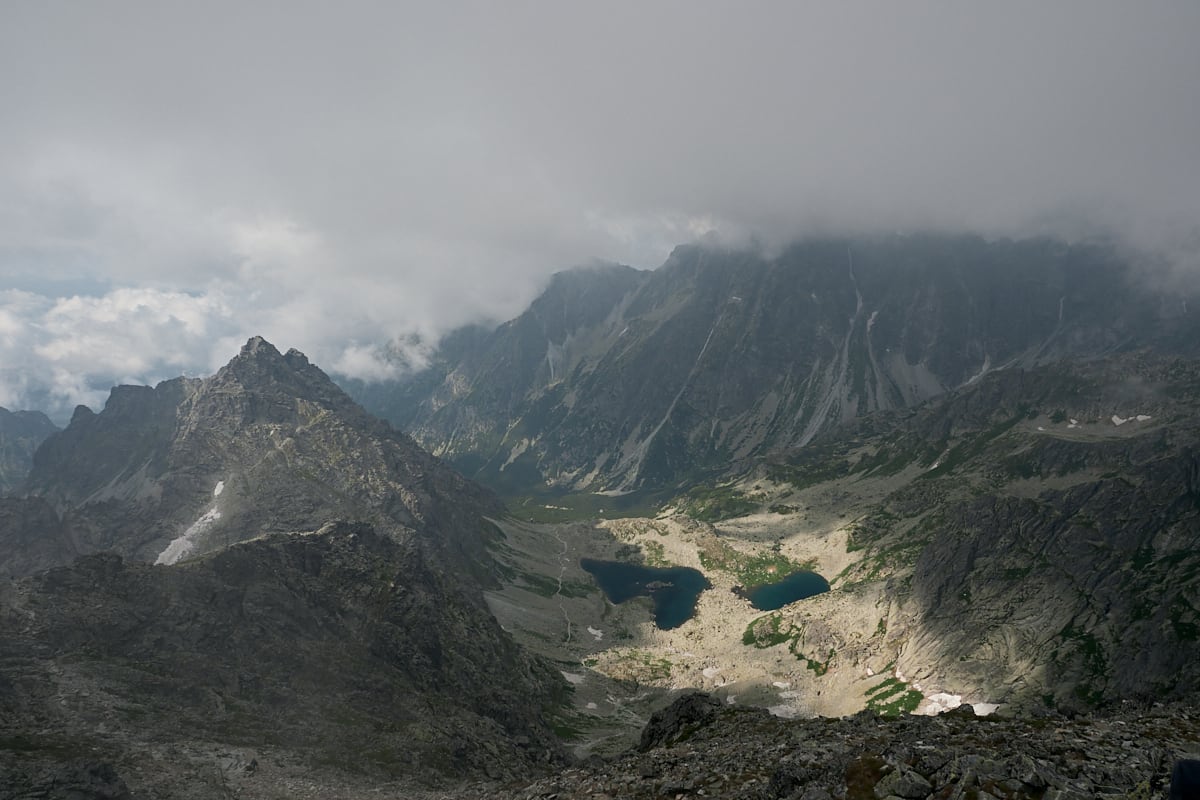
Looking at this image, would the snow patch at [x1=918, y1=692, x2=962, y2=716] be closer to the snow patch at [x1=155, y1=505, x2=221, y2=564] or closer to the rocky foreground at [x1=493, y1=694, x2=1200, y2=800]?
the rocky foreground at [x1=493, y1=694, x2=1200, y2=800]

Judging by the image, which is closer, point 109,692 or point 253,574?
point 109,692

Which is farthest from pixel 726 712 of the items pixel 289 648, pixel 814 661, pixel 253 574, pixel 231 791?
pixel 814 661

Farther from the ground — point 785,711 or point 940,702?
point 940,702

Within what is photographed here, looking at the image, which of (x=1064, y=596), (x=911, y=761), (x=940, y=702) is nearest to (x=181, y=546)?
(x=940, y=702)

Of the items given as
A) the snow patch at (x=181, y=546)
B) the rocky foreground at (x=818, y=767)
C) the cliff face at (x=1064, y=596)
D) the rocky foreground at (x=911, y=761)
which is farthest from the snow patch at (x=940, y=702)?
the snow patch at (x=181, y=546)

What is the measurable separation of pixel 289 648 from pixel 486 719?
29376 millimetres

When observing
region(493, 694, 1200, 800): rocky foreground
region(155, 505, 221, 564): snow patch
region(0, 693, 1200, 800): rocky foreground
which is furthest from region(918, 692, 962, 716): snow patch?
region(155, 505, 221, 564): snow patch

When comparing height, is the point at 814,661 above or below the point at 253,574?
below

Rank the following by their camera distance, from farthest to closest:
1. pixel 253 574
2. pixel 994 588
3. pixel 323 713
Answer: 1. pixel 994 588
2. pixel 253 574
3. pixel 323 713

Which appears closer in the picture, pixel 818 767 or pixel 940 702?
pixel 818 767

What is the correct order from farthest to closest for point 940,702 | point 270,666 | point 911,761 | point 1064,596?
point 1064,596, point 940,702, point 270,666, point 911,761

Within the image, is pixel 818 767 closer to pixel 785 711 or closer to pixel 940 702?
pixel 940 702

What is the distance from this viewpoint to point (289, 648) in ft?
303

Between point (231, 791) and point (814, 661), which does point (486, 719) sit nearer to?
point (231, 791)
